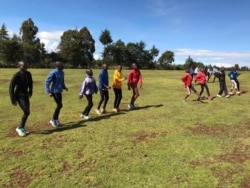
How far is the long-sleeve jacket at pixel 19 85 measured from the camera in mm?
9203

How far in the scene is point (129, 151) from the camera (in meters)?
8.03

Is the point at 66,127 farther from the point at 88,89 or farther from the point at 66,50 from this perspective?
the point at 66,50

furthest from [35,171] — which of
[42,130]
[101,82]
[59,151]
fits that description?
[101,82]

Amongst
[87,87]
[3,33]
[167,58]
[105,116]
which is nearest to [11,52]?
[3,33]

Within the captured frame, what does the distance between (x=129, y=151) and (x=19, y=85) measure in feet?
12.9

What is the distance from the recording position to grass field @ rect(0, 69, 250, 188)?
6531 mm

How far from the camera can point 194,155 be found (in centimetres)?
780

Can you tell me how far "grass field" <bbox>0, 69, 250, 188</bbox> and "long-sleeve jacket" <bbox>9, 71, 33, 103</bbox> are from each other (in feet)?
4.20

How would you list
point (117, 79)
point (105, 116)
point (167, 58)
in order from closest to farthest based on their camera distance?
point (105, 116) → point (117, 79) → point (167, 58)

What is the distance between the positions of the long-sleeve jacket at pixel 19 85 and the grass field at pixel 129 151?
1.28m

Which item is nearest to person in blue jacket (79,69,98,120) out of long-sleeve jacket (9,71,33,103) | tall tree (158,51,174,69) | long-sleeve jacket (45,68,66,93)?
long-sleeve jacket (45,68,66,93)

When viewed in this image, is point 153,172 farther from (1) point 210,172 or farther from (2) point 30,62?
(2) point 30,62

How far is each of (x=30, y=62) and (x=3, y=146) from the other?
8354 cm

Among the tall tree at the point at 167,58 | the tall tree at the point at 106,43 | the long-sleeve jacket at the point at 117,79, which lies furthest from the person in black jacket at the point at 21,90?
the tall tree at the point at 167,58
